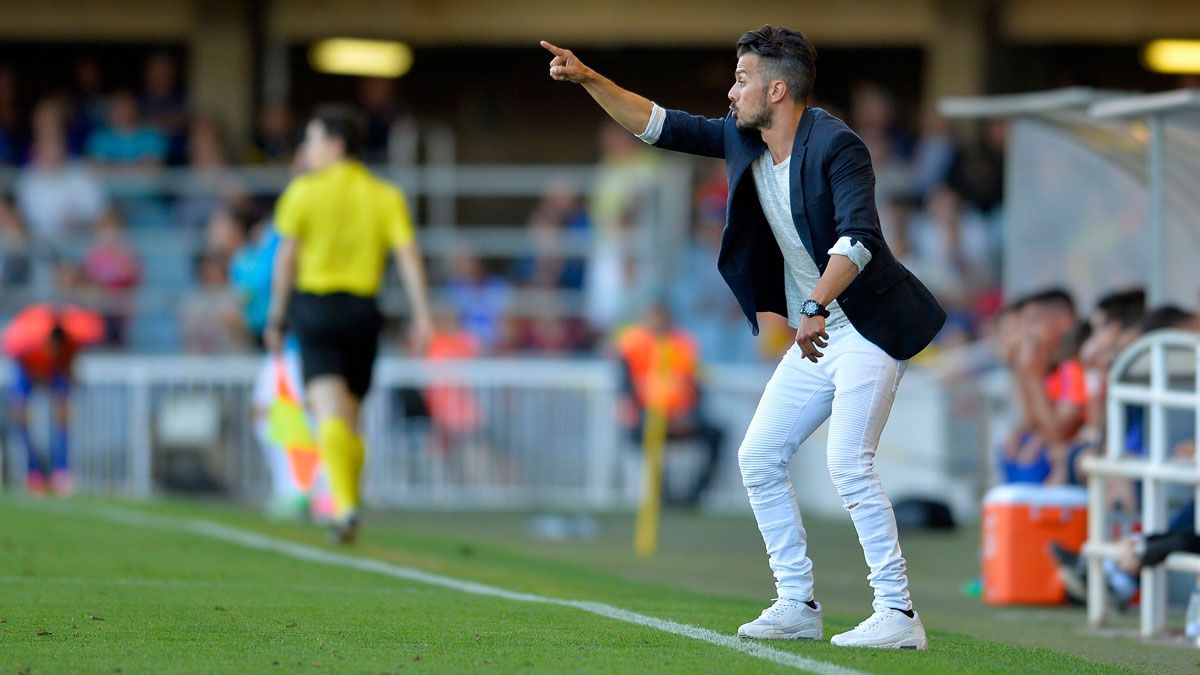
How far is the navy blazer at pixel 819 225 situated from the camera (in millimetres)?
6680

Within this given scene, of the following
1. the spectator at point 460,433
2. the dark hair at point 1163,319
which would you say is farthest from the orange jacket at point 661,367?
the dark hair at point 1163,319

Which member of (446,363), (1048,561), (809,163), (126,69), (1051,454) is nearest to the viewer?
(809,163)

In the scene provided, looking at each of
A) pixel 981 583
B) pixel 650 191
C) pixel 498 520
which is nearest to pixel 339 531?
pixel 981 583

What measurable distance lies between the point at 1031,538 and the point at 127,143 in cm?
1436

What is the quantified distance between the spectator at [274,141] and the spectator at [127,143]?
993 millimetres

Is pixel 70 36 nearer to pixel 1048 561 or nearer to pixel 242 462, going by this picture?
pixel 242 462

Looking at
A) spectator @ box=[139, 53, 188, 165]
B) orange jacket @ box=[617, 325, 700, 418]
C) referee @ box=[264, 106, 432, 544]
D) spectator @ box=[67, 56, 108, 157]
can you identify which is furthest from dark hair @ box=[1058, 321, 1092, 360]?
spectator @ box=[67, 56, 108, 157]

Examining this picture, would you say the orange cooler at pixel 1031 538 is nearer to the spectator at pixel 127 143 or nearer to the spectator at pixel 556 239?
the spectator at pixel 556 239

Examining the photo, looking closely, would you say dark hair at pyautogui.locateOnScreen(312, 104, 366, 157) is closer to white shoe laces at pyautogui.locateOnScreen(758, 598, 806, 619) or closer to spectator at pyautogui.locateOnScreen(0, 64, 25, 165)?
white shoe laces at pyautogui.locateOnScreen(758, 598, 806, 619)

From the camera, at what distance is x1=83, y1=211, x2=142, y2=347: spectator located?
20891mm

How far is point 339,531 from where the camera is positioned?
11.6 m

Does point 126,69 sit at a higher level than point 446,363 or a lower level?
higher

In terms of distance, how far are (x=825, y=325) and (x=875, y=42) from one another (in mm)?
18015

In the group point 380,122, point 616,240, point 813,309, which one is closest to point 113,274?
point 380,122
